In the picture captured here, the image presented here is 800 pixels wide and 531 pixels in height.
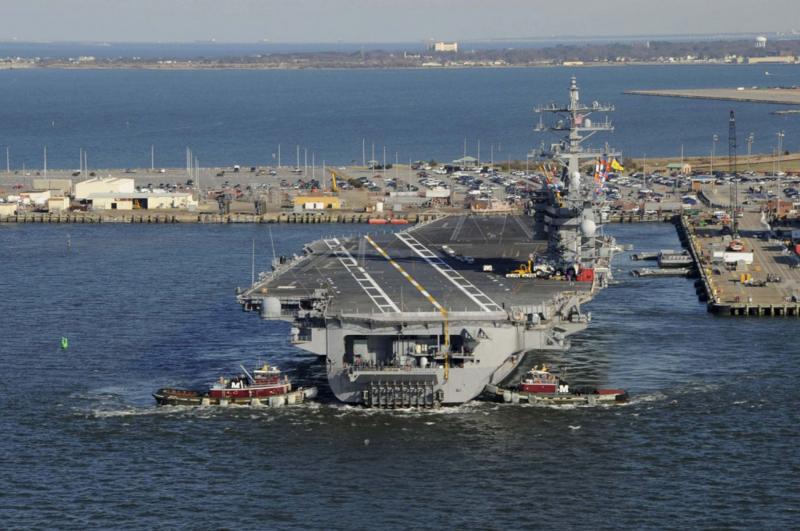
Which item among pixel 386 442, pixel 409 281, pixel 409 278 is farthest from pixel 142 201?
pixel 386 442

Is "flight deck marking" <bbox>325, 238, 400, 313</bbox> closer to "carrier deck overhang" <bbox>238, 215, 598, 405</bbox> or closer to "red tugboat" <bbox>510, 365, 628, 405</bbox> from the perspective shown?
"carrier deck overhang" <bbox>238, 215, 598, 405</bbox>

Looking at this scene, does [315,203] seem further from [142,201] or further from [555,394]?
Result: [555,394]

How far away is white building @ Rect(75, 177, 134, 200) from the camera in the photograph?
110625 mm

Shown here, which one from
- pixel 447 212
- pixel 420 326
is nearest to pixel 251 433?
pixel 420 326

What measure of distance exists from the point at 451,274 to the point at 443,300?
7412 millimetres

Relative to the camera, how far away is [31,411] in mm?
49844

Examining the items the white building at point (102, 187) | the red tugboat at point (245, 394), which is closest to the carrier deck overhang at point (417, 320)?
the red tugboat at point (245, 394)

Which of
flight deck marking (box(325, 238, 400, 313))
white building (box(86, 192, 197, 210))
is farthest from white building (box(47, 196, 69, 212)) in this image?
flight deck marking (box(325, 238, 400, 313))

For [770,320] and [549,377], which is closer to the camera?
[549,377]

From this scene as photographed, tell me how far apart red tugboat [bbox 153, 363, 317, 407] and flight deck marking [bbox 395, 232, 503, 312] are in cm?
717

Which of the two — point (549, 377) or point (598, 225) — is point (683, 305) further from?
point (549, 377)

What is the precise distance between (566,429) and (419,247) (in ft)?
82.9

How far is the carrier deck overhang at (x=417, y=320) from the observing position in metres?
49.2

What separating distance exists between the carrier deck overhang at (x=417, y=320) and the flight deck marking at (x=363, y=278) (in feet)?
0.16
